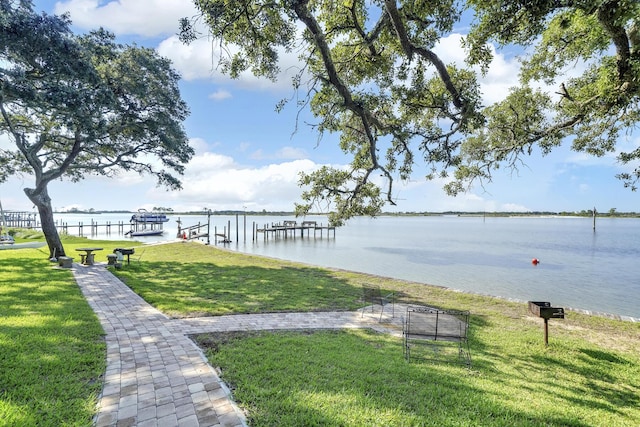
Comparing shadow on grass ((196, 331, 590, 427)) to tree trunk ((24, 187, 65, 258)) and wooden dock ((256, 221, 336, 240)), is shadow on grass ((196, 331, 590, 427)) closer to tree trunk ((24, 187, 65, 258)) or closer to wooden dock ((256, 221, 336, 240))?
tree trunk ((24, 187, 65, 258))

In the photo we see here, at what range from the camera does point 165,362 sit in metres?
4.01

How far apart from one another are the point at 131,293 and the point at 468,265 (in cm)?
1938

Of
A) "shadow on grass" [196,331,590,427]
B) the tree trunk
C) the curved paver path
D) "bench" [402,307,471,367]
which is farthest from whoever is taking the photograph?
the tree trunk

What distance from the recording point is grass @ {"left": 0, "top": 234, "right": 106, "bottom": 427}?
291 cm

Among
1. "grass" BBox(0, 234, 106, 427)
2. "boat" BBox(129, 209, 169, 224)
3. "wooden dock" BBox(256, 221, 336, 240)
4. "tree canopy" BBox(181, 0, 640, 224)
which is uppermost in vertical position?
"tree canopy" BBox(181, 0, 640, 224)

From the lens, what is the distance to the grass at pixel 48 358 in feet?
9.53

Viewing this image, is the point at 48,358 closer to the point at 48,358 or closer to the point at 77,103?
the point at 48,358

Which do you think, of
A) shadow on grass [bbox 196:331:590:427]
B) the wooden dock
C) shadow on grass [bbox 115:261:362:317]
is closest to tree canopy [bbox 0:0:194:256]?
shadow on grass [bbox 115:261:362:317]

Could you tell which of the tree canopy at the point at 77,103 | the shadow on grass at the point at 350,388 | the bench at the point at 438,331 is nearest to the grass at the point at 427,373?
the shadow on grass at the point at 350,388

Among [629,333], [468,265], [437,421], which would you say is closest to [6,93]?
[437,421]

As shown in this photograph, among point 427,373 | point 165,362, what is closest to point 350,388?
point 427,373

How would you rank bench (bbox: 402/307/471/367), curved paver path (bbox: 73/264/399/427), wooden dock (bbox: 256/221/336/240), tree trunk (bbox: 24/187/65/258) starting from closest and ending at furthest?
curved paver path (bbox: 73/264/399/427)
bench (bbox: 402/307/471/367)
tree trunk (bbox: 24/187/65/258)
wooden dock (bbox: 256/221/336/240)

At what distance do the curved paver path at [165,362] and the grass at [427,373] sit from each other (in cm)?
27

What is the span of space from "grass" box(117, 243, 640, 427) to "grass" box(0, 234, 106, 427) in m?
1.35
